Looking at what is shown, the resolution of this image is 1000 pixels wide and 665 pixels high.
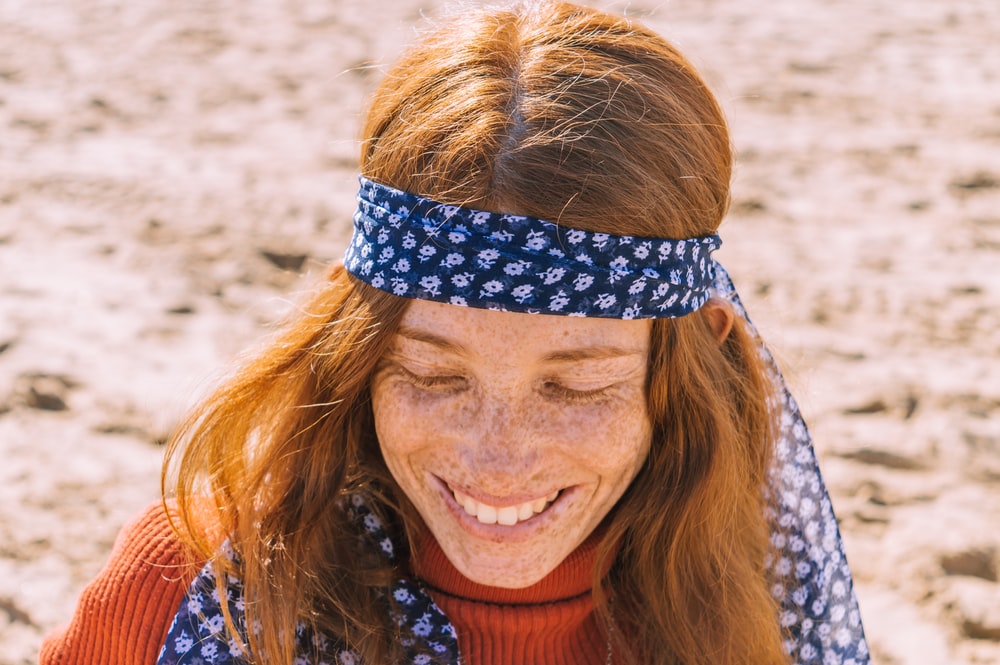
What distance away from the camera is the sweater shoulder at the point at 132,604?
1.86 m

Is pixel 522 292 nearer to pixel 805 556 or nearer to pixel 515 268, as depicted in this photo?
pixel 515 268

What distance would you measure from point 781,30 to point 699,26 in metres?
0.53

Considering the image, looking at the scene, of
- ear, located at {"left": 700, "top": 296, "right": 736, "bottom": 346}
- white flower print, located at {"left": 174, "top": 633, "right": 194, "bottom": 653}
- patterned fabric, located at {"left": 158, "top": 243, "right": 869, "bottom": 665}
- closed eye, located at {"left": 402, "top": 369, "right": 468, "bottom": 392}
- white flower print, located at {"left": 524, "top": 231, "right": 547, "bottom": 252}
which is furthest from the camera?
patterned fabric, located at {"left": 158, "top": 243, "right": 869, "bottom": 665}

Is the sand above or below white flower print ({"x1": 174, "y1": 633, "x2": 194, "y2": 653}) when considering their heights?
below

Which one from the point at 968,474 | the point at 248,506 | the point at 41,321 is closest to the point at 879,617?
the point at 968,474

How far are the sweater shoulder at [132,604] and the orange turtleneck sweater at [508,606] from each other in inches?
15.1

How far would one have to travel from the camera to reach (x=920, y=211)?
17.2 feet

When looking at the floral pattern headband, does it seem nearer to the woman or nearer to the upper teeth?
the woman

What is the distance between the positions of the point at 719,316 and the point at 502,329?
1.53ft

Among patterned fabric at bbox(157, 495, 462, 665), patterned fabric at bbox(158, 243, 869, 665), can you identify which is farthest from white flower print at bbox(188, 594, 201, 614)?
patterned fabric at bbox(158, 243, 869, 665)

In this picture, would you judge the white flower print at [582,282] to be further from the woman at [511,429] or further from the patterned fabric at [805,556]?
the patterned fabric at [805,556]

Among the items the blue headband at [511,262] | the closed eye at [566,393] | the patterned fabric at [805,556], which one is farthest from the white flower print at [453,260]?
the patterned fabric at [805,556]

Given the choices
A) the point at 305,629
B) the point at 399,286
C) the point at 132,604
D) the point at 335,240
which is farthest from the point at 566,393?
the point at 335,240

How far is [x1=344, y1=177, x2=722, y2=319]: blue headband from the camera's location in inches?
61.1
